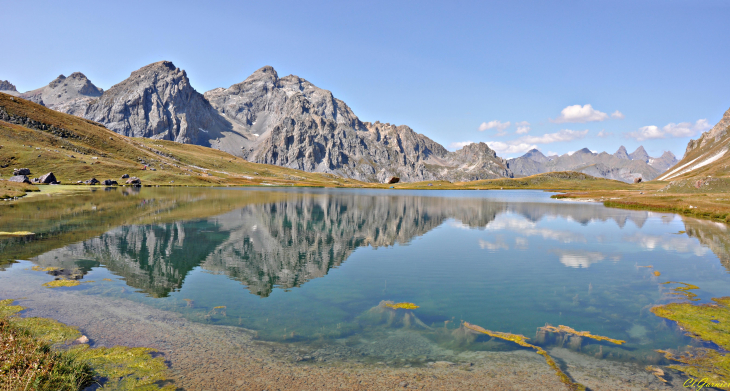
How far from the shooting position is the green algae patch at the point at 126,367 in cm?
1138

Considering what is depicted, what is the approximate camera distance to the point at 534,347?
15.1 m

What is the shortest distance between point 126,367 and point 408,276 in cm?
1884

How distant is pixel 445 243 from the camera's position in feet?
135

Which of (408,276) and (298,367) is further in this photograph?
(408,276)

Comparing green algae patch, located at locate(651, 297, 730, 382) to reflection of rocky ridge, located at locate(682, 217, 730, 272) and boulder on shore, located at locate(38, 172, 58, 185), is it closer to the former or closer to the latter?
reflection of rocky ridge, located at locate(682, 217, 730, 272)

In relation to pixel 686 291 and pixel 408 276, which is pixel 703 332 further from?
pixel 408 276

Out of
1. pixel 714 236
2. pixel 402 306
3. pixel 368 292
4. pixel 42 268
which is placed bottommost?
pixel 368 292

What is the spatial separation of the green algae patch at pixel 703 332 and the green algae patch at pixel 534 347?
4533mm

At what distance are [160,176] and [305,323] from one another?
211535 mm

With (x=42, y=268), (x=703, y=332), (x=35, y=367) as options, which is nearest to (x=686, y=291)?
(x=703, y=332)

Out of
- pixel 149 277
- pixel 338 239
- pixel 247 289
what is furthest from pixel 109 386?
pixel 338 239

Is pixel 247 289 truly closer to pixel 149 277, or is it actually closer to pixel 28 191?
pixel 149 277

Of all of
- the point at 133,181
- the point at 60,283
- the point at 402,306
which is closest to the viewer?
the point at 402,306

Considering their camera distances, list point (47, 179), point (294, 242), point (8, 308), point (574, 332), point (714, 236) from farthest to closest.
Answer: point (47, 179)
point (714, 236)
point (294, 242)
point (8, 308)
point (574, 332)
